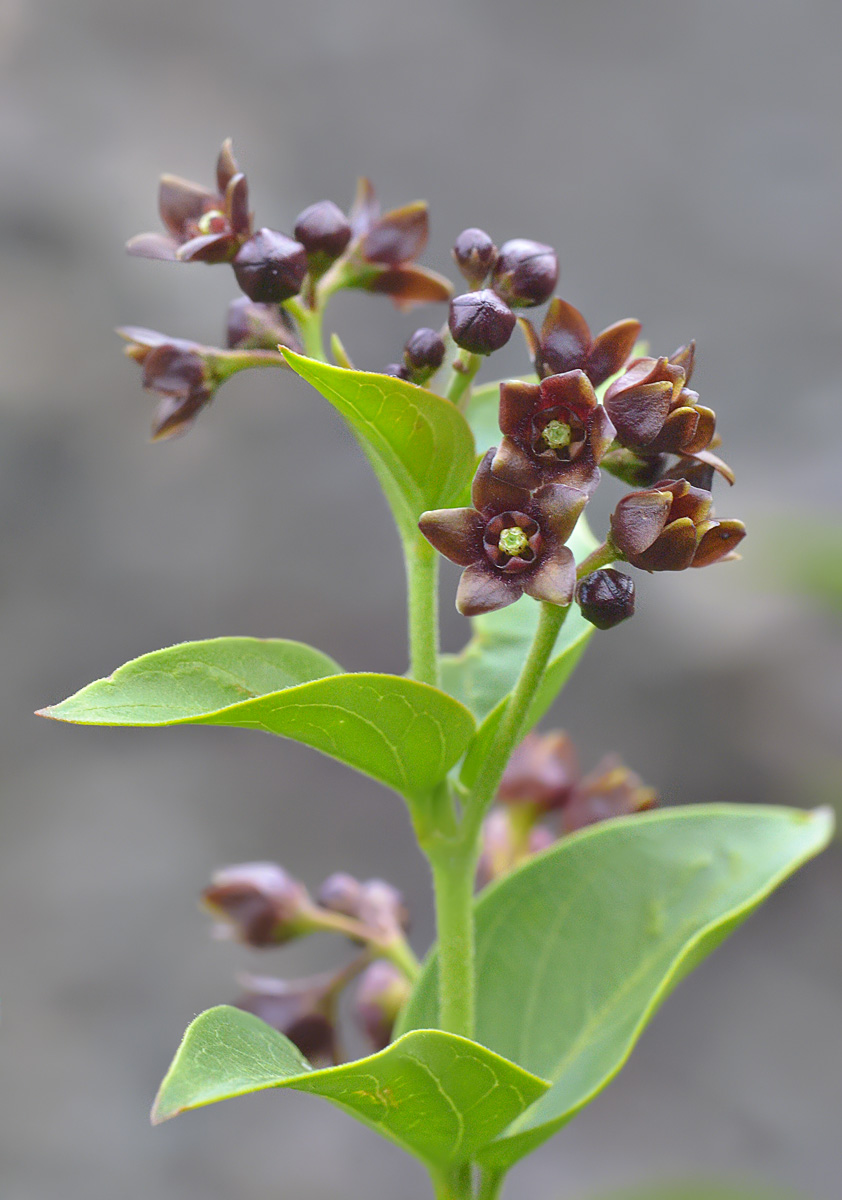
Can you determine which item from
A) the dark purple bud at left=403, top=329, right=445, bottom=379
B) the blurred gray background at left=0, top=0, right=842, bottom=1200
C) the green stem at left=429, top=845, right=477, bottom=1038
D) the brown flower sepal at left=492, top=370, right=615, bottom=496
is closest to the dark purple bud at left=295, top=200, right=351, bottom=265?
the dark purple bud at left=403, top=329, right=445, bottom=379

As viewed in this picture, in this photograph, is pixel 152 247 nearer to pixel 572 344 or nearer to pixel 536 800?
pixel 572 344

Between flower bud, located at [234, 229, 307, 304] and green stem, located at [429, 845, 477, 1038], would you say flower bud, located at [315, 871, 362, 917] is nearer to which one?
green stem, located at [429, 845, 477, 1038]

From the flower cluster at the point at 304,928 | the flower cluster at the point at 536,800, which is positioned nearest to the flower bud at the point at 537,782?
the flower cluster at the point at 536,800

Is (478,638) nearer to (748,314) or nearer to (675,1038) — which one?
(675,1038)

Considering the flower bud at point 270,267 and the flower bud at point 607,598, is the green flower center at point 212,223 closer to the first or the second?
the flower bud at point 270,267

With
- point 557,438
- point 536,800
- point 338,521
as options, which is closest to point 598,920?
point 536,800
